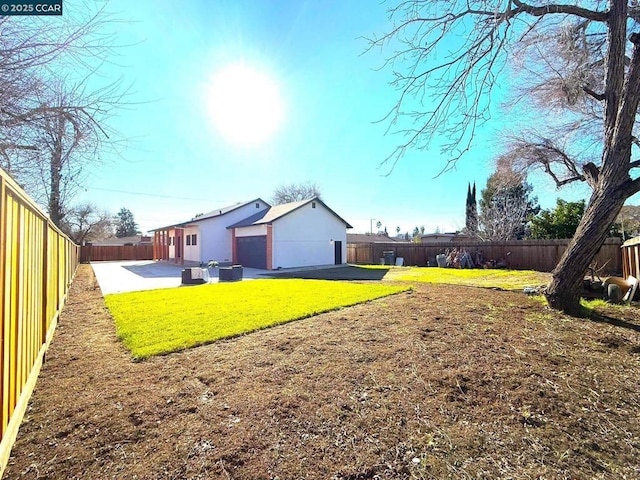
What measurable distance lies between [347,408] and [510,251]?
1841cm

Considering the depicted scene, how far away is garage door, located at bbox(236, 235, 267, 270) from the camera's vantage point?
778 inches

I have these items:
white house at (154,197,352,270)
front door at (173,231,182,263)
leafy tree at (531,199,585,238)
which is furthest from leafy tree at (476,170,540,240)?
front door at (173,231,182,263)

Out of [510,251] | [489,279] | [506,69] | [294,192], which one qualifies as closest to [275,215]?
[489,279]

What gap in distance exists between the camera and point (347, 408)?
2.66 meters

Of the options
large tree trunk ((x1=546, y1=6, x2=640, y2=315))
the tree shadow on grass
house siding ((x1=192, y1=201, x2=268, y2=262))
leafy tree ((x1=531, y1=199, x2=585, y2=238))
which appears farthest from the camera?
house siding ((x1=192, y1=201, x2=268, y2=262))

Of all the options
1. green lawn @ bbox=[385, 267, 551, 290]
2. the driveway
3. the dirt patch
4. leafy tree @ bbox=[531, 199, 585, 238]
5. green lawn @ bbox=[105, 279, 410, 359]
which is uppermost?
leafy tree @ bbox=[531, 199, 585, 238]

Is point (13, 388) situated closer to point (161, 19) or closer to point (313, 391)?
point (313, 391)

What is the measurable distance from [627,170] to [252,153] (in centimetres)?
1275

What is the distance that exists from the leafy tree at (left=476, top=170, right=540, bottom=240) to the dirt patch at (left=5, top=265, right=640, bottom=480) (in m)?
24.0

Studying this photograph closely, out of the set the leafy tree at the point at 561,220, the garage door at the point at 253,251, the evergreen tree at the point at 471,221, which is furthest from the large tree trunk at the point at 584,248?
the evergreen tree at the point at 471,221

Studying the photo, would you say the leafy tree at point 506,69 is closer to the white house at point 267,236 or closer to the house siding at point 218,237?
the white house at point 267,236

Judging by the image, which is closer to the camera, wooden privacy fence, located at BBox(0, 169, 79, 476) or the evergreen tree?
wooden privacy fence, located at BBox(0, 169, 79, 476)

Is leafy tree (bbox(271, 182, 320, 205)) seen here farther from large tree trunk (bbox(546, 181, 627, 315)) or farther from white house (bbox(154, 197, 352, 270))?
large tree trunk (bbox(546, 181, 627, 315))

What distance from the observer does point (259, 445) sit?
7.16ft
